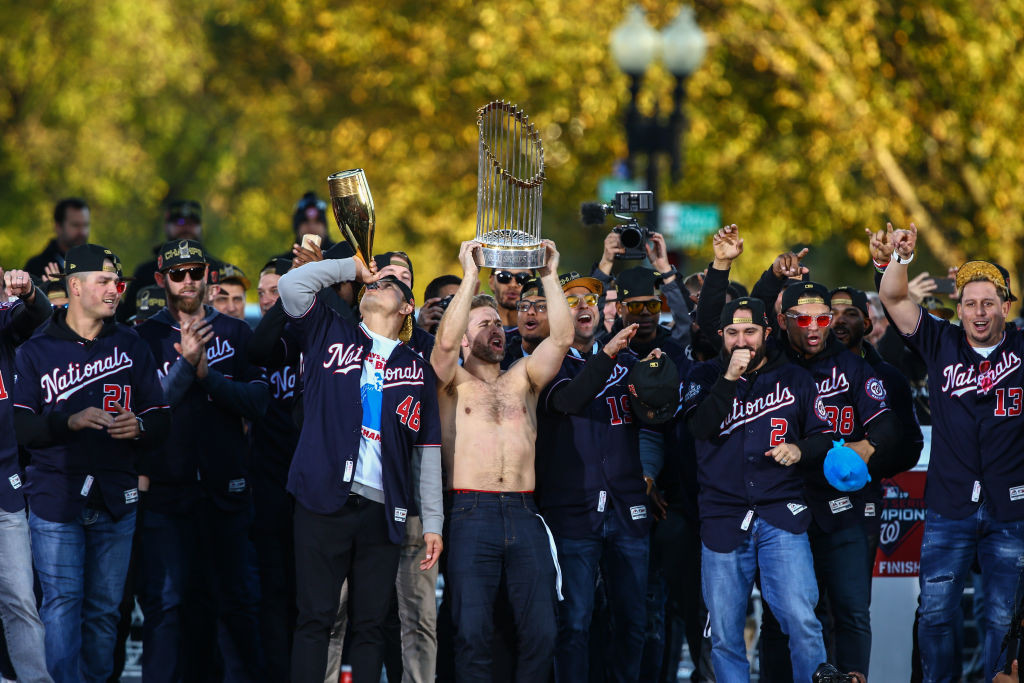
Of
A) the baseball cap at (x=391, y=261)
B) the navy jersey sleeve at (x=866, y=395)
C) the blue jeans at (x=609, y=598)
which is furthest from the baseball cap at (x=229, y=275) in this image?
the navy jersey sleeve at (x=866, y=395)

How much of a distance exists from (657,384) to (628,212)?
1.14 m

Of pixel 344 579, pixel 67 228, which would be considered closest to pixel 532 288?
pixel 344 579

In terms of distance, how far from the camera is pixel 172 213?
38.9ft

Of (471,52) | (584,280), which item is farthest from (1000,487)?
(471,52)

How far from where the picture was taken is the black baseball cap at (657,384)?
8.49 m

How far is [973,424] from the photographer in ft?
28.6

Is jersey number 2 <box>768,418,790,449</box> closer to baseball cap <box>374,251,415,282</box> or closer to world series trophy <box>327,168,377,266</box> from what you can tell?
baseball cap <box>374,251,415,282</box>

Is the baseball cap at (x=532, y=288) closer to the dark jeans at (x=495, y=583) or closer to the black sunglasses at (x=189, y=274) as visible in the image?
the dark jeans at (x=495, y=583)

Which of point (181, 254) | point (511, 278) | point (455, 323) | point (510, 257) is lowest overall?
point (455, 323)

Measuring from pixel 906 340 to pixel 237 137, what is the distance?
74.2 ft

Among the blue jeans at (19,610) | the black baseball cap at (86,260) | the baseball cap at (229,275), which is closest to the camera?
the blue jeans at (19,610)

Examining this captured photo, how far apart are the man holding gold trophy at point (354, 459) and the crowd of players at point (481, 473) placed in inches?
0.6

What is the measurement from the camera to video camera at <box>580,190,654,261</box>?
349 inches

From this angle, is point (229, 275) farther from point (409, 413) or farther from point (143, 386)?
point (409, 413)
